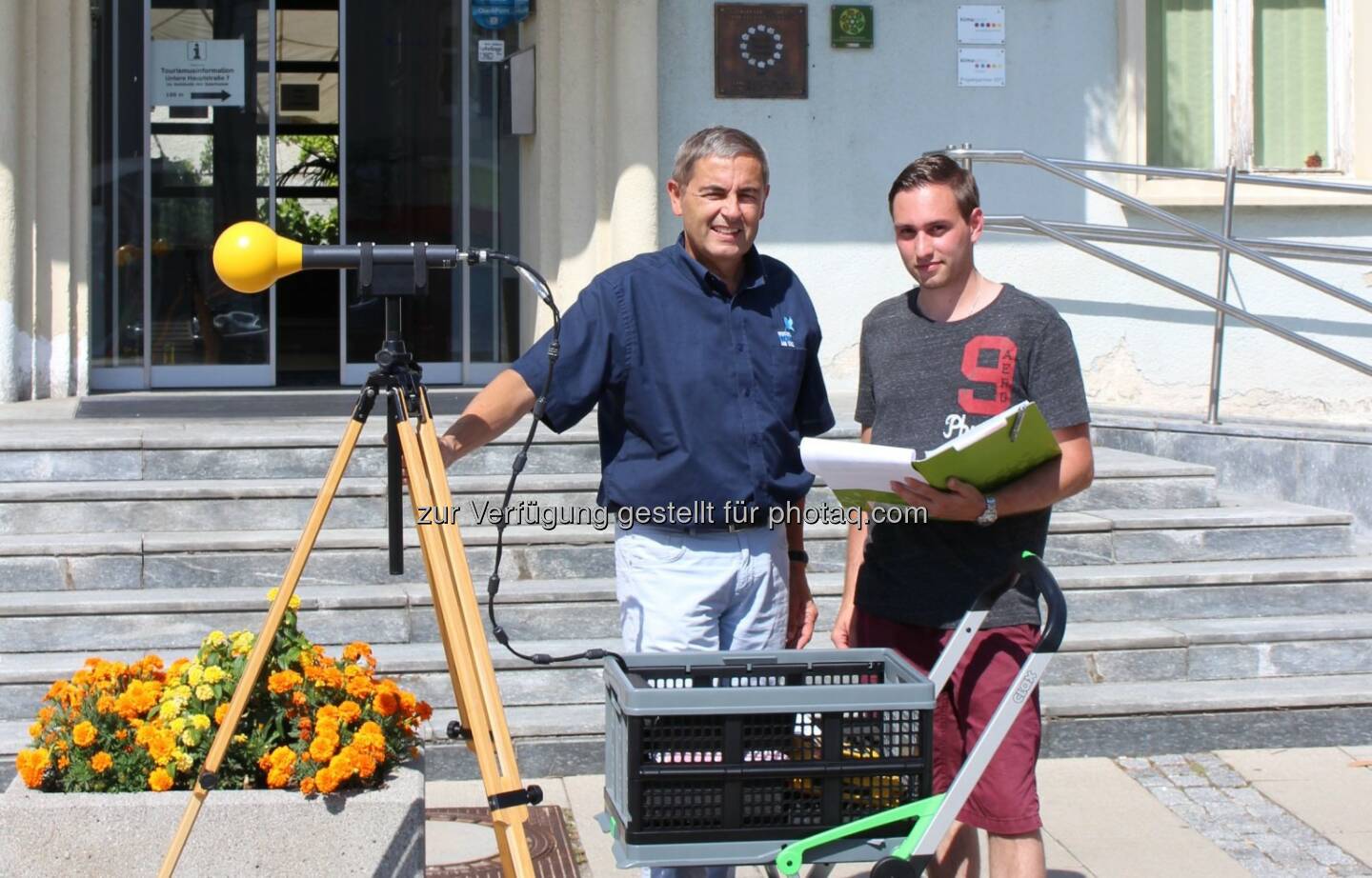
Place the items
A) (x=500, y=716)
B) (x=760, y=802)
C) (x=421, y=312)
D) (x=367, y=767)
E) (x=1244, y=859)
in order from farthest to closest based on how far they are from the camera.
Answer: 1. (x=421, y=312)
2. (x=1244, y=859)
3. (x=367, y=767)
4. (x=500, y=716)
5. (x=760, y=802)

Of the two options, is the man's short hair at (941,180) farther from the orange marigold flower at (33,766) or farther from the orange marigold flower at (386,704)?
the orange marigold flower at (33,766)

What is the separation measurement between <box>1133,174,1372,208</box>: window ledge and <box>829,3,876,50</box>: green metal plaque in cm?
178

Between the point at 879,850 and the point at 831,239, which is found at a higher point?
the point at 831,239

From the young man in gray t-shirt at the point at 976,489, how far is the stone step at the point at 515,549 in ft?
9.03

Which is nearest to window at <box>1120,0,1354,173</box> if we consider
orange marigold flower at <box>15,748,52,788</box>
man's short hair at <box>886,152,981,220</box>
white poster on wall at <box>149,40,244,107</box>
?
white poster on wall at <box>149,40,244,107</box>

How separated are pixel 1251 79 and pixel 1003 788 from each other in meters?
7.05

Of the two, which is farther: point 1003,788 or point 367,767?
point 367,767

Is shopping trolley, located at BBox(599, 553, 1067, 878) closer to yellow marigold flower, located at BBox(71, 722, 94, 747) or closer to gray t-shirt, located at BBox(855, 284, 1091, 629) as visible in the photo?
gray t-shirt, located at BBox(855, 284, 1091, 629)

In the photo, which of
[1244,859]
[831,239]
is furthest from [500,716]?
[831,239]

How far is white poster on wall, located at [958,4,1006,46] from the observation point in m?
8.89

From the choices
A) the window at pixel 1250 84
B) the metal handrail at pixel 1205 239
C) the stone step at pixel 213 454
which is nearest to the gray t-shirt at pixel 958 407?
the stone step at pixel 213 454

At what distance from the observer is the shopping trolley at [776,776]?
2.70m

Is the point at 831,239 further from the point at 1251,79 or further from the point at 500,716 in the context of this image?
the point at 500,716

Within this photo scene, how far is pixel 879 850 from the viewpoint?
9.16 ft
